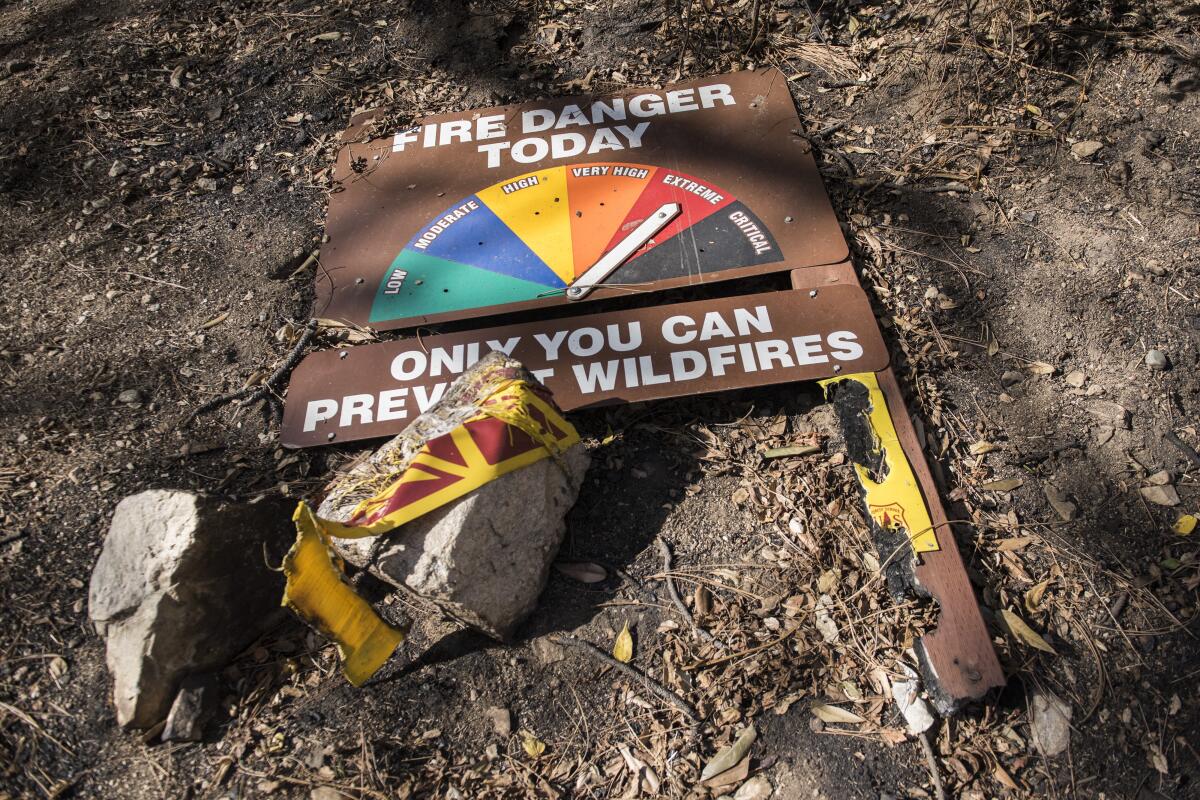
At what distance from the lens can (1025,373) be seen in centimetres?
286

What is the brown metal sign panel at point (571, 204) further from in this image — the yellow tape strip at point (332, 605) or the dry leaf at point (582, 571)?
the yellow tape strip at point (332, 605)

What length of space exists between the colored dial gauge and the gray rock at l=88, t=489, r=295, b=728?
1070 millimetres

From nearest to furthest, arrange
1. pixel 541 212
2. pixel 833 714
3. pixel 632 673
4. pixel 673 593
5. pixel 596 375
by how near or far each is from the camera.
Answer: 1. pixel 833 714
2. pixel 632 673
3. pixel 673 593
4. pixel 596 375
5. pixel 541 212

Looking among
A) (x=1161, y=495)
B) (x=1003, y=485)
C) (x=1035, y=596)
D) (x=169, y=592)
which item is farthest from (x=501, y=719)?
(x=1161, y=495)

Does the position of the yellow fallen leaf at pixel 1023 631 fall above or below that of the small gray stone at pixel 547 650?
below

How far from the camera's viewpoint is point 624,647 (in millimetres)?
2377

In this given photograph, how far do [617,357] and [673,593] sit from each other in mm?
823

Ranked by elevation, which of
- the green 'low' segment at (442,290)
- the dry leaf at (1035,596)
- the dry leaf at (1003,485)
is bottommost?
the dry leaf at (1035,596)

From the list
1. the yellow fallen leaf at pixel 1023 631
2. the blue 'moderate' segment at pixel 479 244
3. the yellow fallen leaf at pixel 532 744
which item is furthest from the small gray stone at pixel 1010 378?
the yellow fallen leaf at pixel 532 744

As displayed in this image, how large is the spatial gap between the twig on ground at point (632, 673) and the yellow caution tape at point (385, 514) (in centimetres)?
47

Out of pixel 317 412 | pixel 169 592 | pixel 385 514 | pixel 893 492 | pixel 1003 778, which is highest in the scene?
pixel 385 514

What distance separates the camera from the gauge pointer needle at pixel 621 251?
3.06m

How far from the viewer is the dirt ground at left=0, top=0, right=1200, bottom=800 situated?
221 centimetres

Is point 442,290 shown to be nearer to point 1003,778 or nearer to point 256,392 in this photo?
point 256,392
